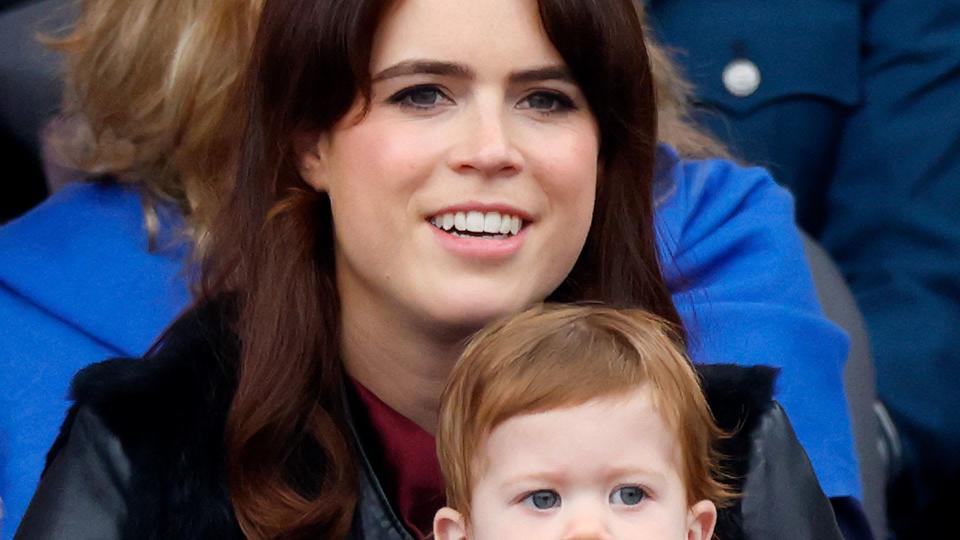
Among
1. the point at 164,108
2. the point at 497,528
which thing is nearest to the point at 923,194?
the point at 164,108

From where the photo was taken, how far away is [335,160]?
7.83ft

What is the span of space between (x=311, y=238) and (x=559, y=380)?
21.9 inches

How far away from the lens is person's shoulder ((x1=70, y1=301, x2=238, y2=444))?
235cm

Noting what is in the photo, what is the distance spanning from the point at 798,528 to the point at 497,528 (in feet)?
1.47

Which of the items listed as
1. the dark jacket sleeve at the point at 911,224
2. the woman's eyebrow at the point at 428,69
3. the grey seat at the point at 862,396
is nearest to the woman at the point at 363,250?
the woman's eyebrow at the point at 428,69

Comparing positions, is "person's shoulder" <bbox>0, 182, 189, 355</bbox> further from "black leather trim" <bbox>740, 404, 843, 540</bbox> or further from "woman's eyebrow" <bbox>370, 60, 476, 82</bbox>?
"black leather trim" <bbox>740, 404, 843, 540</bbox>

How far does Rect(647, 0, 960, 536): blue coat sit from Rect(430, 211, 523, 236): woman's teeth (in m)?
1.18

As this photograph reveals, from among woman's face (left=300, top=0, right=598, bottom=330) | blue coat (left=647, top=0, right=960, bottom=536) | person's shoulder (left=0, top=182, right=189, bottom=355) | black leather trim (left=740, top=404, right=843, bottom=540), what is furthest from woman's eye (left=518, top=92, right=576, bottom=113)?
blue coat (left=647, top=0, right=960, bottom=536)

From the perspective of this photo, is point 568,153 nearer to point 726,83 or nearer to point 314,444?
point 314,444

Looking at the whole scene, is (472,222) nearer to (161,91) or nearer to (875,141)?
(161,91)

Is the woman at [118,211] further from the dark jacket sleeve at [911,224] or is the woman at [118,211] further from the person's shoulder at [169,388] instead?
the dark jacket sleeve at [911,224]

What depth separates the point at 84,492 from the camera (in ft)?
7.64

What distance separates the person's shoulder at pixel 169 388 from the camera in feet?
7.71

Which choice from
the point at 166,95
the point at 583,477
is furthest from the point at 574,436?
the point at 166,95
